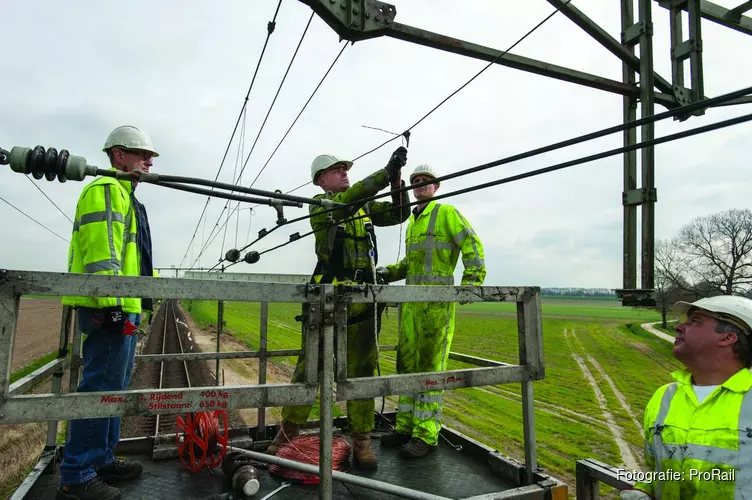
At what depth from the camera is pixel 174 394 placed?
1.86 metres

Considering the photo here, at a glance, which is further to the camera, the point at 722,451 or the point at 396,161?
the point at 396,161

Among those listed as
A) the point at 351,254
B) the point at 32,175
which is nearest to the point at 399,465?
the point at 351,254

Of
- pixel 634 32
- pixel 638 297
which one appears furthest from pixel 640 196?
pixel 634 32

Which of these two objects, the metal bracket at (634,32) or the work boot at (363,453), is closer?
the work boot at (363,453)

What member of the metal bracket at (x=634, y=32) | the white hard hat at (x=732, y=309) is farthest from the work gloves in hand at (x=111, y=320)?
the metal bracket at (x=634, y=32)

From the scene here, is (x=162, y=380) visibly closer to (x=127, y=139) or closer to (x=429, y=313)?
(x=127, y=139)

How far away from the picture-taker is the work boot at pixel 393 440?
3.70m

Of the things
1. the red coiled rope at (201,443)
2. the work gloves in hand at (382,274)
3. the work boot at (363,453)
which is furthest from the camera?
the work gloves in hand at (382,274)

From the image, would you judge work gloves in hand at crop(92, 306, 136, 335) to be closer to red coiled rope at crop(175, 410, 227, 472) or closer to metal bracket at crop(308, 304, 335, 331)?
red coiled rope at crop(175, 410, 227, 472)

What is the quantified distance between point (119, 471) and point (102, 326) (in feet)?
3.42

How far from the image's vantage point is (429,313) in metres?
3.80

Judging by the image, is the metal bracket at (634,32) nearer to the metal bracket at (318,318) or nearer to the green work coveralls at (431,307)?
the green work coveralls at (431,307)

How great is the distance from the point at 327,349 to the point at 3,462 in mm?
7253

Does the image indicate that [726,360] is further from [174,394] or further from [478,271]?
[174,394]
